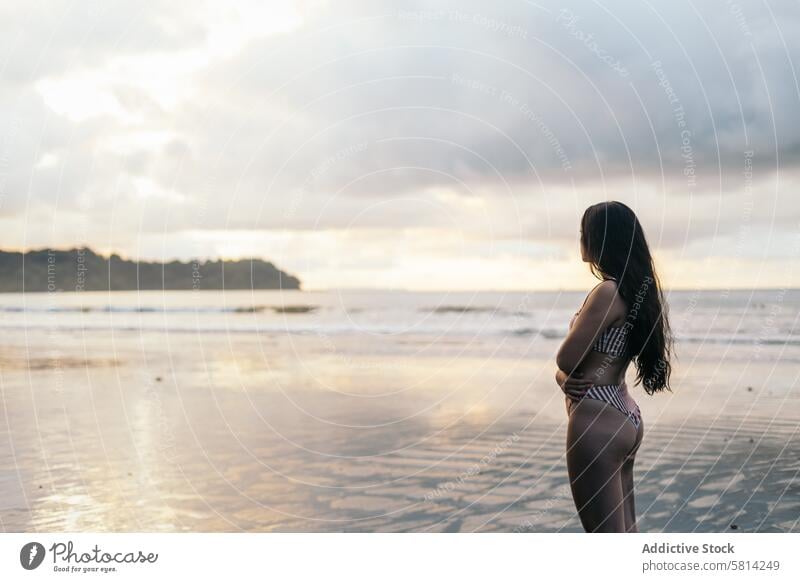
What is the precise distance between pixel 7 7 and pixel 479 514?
694 cm

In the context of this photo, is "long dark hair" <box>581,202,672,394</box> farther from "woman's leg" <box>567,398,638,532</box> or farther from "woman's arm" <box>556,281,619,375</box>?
"woman's leg" <box>567,398,638,532</box>

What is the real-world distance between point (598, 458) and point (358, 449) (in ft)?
19.3

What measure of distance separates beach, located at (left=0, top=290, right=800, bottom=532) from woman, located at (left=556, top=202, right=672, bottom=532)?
2.97m

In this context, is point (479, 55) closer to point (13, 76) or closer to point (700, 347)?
point (13, 76)

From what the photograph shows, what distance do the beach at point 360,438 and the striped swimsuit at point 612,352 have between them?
10.2 feet

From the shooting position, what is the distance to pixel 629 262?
15.0ft

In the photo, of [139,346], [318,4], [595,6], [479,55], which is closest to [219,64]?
[318,4]

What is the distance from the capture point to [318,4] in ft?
30.9

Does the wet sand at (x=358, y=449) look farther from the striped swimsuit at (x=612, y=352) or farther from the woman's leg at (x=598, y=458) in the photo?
the striped swimsuit at (x=612, y=352)

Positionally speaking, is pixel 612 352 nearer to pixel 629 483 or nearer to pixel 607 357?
pixel 607 357

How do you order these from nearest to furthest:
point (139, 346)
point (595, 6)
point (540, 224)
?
point (595, 6)
point (540, 224)
point (139, 346)
